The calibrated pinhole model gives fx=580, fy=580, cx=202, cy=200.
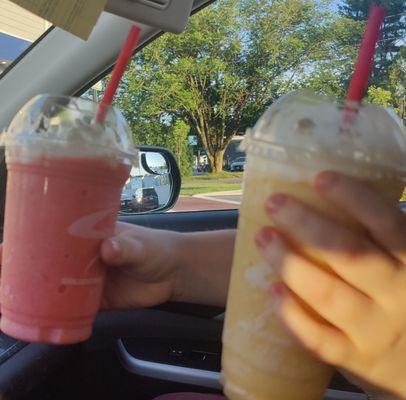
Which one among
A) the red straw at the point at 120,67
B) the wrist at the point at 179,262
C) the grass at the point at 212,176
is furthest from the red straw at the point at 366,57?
the grass at the point at 212,176

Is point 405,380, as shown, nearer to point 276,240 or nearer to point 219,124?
point 276,240

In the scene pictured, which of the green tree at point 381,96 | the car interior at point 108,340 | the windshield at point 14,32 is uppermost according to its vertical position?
the windshield at point 14,32

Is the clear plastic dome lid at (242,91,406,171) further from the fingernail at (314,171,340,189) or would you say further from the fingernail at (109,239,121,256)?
the fingernail at (109,239,121,256)

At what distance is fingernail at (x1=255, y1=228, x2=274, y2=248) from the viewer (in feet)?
2.96

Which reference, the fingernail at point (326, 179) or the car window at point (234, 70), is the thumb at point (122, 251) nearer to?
the fingernail at point (326, 179)

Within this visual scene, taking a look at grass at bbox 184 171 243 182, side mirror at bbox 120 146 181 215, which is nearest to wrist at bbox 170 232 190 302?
grass at bbox 184 171 243 182

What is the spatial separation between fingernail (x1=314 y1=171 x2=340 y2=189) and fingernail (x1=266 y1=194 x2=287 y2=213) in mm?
56

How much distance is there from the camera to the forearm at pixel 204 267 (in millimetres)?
1544

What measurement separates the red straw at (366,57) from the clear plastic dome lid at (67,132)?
44cm

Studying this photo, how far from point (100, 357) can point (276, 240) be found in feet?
5.17

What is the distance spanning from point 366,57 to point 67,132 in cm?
54

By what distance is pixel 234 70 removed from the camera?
2494 millimetres

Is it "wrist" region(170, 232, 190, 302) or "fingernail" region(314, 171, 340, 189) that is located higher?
"fingernail" region(314, 171, 340, 189)

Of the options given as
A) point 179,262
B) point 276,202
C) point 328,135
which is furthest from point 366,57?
point 179,262
